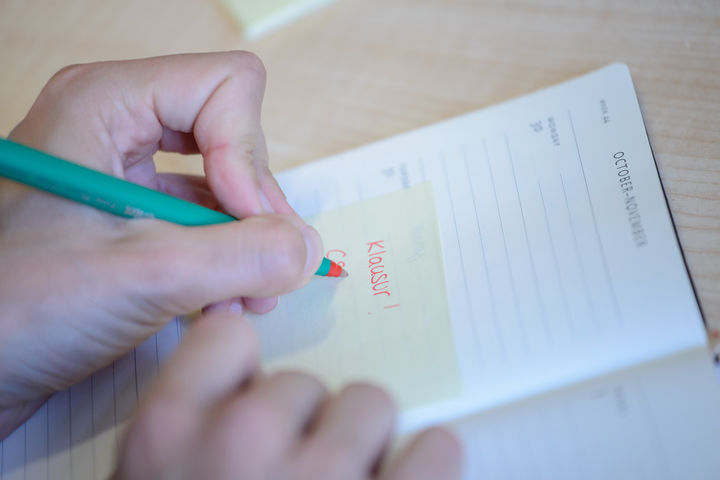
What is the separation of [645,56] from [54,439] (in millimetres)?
574

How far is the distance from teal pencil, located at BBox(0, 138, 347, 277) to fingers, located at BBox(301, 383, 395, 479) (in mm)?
184

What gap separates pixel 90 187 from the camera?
0.38 metres

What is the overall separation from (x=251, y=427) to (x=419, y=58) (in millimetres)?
412

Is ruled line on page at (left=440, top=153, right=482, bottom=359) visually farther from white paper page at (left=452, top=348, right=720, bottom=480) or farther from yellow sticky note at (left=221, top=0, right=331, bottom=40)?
yellow sticky note at (left=221, top=0, right=331, bottom=40)

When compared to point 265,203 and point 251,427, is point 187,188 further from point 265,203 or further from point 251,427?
point 251,427

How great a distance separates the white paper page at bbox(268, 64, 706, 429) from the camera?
371 mm

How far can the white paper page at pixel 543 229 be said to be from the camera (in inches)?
14.6

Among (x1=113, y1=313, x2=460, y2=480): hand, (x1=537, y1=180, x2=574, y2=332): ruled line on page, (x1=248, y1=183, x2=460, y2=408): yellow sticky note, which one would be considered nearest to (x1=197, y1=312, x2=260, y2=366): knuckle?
(x1=113, y1=313, x2=460, y2=480): hand

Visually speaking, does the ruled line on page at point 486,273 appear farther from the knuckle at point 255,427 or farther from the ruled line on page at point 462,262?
the knuckle at point 255,427

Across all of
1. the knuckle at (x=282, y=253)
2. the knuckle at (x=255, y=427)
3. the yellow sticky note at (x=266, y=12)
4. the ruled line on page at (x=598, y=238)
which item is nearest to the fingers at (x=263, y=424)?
the knuckle at (x=255, y=427)

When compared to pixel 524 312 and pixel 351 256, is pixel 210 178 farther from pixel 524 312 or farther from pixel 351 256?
pixel 524 312

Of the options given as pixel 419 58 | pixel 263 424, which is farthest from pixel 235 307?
pixel 419 58

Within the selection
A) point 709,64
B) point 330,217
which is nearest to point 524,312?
point 330,217

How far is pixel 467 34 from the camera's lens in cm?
57
